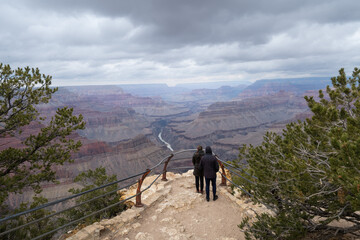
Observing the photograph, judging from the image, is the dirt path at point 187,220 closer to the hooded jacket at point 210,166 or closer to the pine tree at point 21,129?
the hooded jacket at point 210,166

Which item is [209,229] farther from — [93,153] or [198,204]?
[93,153]

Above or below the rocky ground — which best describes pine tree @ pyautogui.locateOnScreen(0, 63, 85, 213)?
above

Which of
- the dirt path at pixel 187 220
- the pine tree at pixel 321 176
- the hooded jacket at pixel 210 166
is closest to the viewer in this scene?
the pine tree at pixel 321 176

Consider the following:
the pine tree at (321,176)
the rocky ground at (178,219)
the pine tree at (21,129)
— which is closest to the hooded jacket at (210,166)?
the rocky ground at (178,219)

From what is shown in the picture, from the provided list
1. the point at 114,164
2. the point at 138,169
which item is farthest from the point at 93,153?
the point at 138,169

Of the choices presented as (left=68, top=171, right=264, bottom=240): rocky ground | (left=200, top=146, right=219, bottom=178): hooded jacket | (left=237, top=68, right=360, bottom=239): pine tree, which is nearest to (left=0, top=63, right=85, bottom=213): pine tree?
(left=68, top=171, right=264, bottom=240): rocky ground

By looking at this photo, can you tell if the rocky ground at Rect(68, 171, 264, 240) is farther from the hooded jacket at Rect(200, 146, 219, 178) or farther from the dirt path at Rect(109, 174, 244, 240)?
the hooded jacket at Rect(200, 146, 219, 178)

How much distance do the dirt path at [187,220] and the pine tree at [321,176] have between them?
1.67 m

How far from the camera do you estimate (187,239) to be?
559cm

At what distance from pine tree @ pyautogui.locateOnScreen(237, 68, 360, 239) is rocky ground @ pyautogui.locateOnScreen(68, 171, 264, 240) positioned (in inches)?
58.8

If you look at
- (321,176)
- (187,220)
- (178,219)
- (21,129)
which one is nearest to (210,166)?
(187,220)

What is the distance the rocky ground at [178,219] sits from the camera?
5758mm

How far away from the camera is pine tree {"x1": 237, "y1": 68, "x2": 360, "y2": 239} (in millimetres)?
2801

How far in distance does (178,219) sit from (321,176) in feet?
14.6
